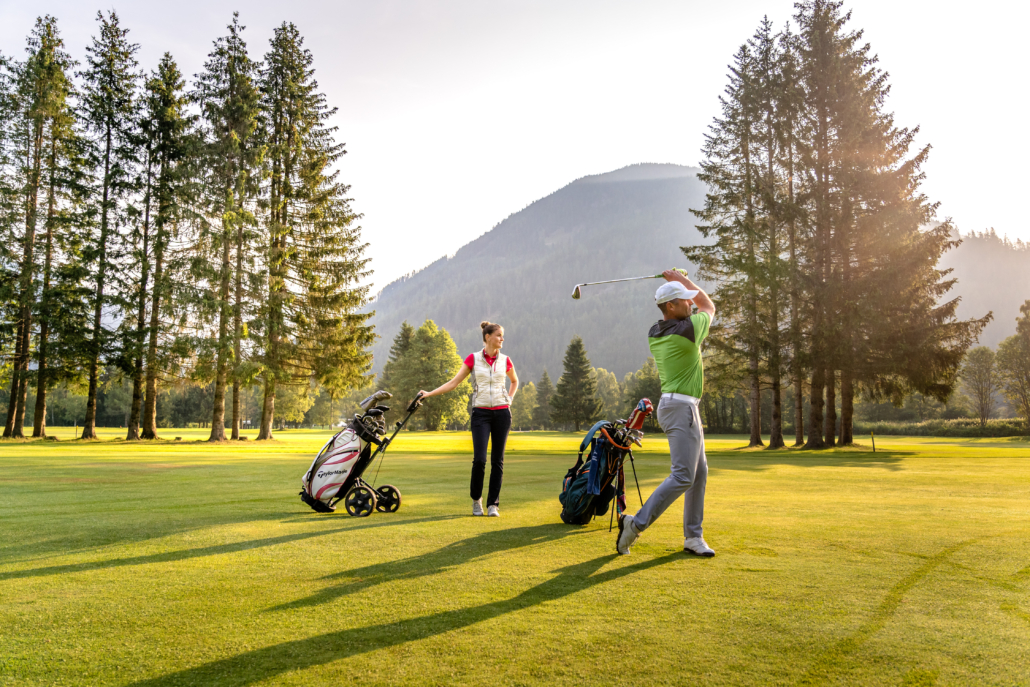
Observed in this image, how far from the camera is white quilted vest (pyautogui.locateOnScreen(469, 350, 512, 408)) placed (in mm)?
7457

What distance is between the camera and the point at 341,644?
3.05 meters

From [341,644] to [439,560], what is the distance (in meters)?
1.96

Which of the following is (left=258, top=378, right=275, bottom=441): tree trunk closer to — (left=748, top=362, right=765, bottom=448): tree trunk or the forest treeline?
the forest treeline

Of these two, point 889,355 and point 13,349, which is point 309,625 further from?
point 13,349

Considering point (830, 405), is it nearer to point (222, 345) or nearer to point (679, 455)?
point (679, 455)

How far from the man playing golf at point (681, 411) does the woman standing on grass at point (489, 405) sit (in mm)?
2420

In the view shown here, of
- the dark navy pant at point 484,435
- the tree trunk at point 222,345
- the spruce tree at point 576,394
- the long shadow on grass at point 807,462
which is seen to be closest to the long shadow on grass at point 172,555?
the dark navy pant at point 484,435

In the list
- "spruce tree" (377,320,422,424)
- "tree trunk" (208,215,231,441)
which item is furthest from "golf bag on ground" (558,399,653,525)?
"spruce tree" (377,320,422,424)

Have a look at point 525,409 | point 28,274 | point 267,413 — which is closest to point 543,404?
point 525,409

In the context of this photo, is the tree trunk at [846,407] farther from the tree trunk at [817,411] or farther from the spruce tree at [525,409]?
the spruce tree at [525,409]

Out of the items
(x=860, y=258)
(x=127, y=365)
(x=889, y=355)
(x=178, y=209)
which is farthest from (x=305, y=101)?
(x=889, y=355)

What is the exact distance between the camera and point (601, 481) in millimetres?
6734

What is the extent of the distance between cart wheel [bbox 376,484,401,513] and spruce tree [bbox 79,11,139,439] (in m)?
30.9

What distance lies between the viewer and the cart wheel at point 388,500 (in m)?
7.80
